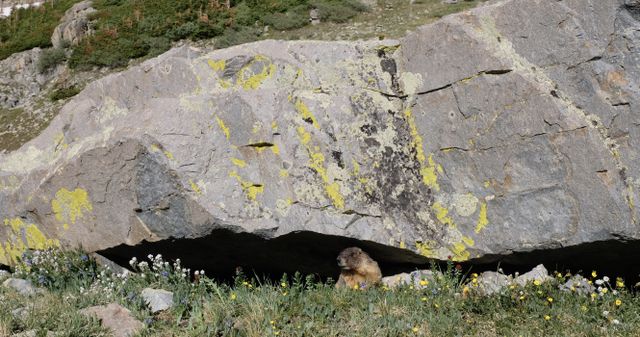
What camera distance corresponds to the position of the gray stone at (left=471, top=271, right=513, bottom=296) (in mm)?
6948

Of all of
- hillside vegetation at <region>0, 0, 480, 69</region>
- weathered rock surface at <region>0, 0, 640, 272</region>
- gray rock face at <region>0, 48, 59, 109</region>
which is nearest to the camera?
weathered rock surface at <region>0, 0, 640, 272</region>

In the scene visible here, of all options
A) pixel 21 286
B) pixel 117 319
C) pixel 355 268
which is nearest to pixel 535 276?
pixel 355 268

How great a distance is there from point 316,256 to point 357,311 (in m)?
1.80

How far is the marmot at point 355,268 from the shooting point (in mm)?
7727

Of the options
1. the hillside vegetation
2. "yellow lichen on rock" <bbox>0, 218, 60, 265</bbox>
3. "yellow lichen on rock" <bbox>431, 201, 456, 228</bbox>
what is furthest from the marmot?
the hillside vegetation

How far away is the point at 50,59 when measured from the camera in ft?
82.5

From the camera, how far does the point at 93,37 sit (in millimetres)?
26234

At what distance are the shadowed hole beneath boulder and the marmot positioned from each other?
0.35ft

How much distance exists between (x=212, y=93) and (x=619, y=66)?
197 inches

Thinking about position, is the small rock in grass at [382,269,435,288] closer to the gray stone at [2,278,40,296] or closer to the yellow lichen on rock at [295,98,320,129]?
the yellow lichen on rock at [295,98,320,129]

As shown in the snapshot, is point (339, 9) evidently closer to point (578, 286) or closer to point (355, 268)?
point (355, 268)

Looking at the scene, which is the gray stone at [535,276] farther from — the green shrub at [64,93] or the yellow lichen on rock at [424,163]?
the green shrub at [64,93]

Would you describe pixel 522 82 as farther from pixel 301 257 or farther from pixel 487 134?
pixel 301 257

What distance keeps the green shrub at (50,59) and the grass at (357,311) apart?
772 inches
